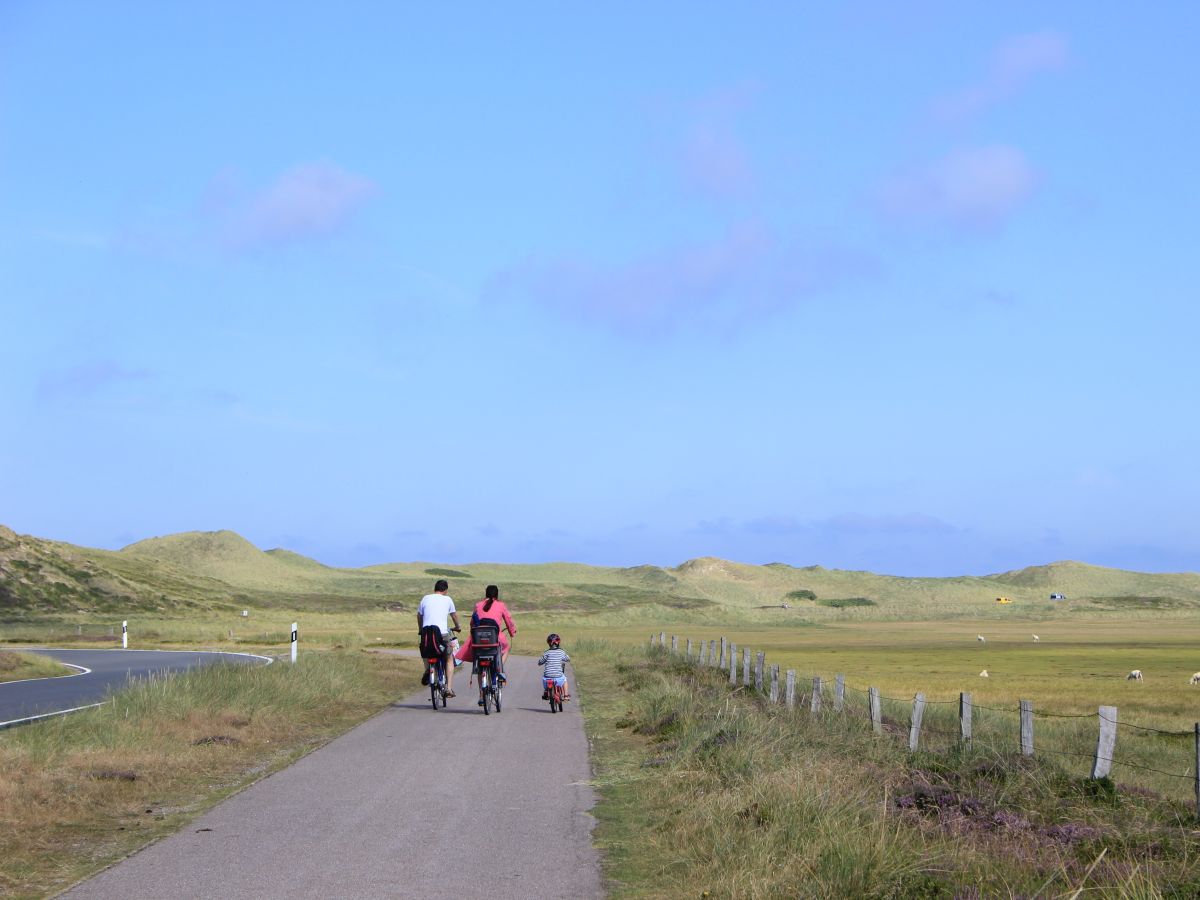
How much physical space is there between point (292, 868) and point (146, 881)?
99cm

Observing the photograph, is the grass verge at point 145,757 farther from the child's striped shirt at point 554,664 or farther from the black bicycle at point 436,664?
the child's striped shirt at point 554,664

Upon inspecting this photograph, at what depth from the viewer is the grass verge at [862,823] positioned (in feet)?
26.6

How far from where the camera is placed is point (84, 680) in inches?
1192

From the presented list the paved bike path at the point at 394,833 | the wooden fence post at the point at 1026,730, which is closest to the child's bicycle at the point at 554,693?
the paved bike path at the point at 394,833

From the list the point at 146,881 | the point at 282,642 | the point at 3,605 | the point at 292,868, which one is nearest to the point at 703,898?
the point at 292,868

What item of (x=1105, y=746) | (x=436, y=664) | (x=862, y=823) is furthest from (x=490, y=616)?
(x=862, y=823)

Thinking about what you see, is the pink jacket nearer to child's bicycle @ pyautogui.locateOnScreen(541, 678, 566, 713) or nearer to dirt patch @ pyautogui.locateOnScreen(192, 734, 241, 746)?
child's bicycle @ pyautogui.locateOnScreen(541, 678, 566, 713)

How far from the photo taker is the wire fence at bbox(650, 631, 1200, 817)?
44.5ft

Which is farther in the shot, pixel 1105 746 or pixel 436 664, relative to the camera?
pixel 436 664

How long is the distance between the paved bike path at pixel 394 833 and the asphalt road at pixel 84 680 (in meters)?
7.40

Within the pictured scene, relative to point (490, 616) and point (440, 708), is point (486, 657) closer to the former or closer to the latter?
point (490, 616)

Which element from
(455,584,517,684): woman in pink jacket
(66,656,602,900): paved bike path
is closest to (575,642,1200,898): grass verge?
(66,656,602,900): paved bike path

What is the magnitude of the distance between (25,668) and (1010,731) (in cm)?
2515

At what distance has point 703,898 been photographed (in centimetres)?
820
